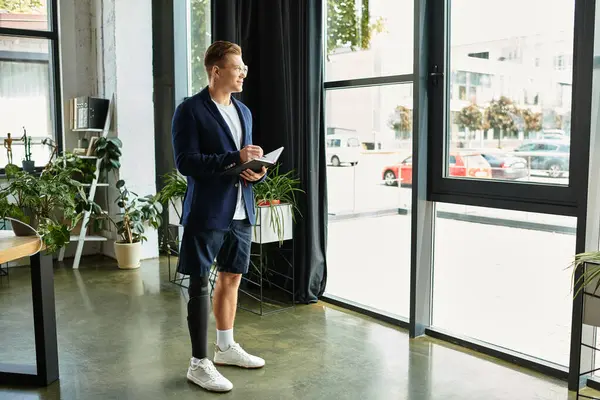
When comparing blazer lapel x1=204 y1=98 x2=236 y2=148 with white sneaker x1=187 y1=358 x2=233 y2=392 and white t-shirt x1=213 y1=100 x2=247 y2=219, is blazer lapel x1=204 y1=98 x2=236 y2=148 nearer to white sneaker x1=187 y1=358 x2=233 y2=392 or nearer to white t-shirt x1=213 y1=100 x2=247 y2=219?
white t-shirt x1=213 y1=100 x2=247 y2=219

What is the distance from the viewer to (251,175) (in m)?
2.98

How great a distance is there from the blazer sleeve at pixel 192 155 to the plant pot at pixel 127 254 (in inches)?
117

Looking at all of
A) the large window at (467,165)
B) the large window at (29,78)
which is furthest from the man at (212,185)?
the large window at (29,78)

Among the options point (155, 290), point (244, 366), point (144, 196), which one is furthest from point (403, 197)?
point (144, 196)

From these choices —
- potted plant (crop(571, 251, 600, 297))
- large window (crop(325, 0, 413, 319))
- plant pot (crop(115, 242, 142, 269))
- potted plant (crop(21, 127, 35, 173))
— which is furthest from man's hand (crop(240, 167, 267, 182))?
potted plant (crop(21, 127, 35, 173))

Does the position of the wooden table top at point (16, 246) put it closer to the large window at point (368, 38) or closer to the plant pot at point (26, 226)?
the plant pot at point (26, 226)

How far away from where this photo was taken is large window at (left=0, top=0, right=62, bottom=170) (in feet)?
19.2

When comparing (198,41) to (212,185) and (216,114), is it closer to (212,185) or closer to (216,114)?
(216,114)

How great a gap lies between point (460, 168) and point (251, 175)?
1324 mm

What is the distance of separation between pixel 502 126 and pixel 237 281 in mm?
1650

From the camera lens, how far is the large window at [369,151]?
392cm

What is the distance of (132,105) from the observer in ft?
19.6

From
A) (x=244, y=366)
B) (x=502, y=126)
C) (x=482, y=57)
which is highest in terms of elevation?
(x=482, y=57)

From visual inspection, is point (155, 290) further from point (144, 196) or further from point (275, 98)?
point (275, 98)
